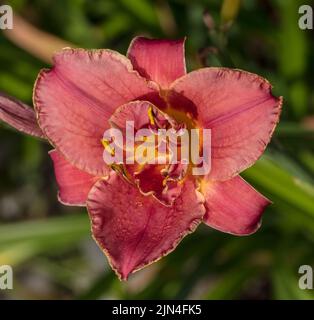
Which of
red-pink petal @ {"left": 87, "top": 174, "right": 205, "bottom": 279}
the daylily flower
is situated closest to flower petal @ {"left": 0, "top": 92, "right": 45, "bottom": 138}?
the daylily flower

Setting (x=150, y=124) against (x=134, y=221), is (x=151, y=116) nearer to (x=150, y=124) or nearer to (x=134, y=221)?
(x=150, y=124)

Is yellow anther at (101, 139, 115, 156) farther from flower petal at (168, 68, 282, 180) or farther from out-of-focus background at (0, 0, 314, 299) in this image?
out-of-focus background at (0, 0, 314, 299)

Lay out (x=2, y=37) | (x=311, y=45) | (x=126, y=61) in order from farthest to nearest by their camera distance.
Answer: (x=311, y=45)
(x=2, y=37)
(x=126, y=61)

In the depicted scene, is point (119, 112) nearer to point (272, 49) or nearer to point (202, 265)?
point (202, 265)

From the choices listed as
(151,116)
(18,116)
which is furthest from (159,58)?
(18,116)

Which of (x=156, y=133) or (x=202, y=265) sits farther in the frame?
(x=202, y=265)

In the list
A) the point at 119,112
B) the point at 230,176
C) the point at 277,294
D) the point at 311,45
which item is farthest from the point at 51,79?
the point at 311,45

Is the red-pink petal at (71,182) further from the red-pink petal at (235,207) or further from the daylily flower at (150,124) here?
the red-pink petal at (235,207)
